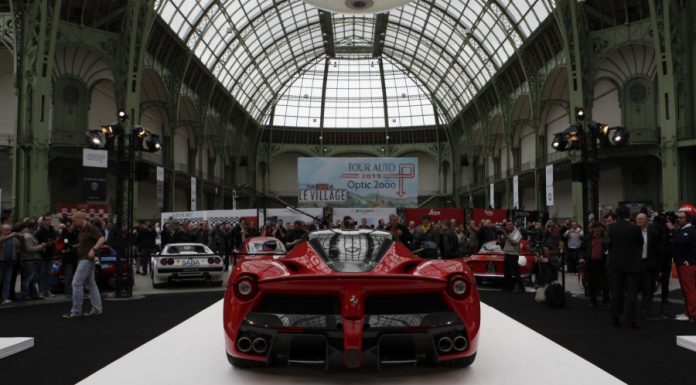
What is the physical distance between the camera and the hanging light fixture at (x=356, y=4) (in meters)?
23.1

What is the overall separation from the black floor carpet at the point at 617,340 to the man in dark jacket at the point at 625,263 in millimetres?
300

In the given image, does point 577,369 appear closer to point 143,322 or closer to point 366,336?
point 366,336

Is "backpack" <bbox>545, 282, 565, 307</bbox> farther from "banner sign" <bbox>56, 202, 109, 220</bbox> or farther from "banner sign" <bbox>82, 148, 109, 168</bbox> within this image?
"banner sign" <bbox>56, 202, 109, 220</bbox>

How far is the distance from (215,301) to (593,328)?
6809 mm

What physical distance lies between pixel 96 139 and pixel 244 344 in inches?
382

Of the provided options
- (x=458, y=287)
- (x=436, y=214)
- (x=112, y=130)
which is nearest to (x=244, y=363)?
(x=458, y=287)

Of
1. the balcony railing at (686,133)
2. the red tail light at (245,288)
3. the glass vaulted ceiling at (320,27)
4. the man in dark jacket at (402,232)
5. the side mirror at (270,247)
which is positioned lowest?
the side mirror at (270,247)

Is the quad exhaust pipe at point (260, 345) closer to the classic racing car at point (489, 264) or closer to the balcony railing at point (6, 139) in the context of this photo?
the classic racing car at point (489, 264)

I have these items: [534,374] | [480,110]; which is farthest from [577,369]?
[480,110]

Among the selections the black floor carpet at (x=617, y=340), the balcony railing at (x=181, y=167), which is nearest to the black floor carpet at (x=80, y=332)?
the black floor carpet at (x=617, y=340)

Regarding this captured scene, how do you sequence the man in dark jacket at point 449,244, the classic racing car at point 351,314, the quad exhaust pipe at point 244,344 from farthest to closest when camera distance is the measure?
the man in dark jacket at point 449,244 → the quad exhaust pipe at point 244,344 → the classic racing car at point 351,314

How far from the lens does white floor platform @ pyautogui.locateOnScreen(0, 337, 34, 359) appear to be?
5.79m

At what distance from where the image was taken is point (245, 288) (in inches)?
175

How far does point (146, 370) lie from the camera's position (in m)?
5.09
